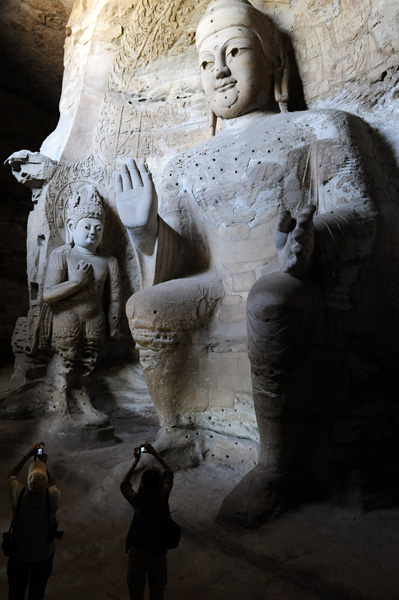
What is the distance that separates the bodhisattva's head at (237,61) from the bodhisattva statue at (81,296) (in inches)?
51.9

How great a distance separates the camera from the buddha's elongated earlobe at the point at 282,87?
3809 mm

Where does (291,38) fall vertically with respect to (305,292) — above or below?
above

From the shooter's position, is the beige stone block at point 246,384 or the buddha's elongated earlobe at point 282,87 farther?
the buddha's elongated earlobe at point 282,87

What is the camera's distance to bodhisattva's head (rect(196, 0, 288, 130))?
12.1ft

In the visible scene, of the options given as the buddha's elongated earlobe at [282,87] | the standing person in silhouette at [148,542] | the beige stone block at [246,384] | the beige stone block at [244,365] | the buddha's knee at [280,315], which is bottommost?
the standing person in silhouette at [148,542]

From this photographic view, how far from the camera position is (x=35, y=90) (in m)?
6.87

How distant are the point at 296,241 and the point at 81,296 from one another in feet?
6.87

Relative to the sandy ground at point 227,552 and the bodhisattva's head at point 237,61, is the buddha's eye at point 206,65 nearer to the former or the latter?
the bodhisattva's head at point 237,61

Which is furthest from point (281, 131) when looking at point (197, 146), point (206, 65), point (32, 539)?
point (32, 539)

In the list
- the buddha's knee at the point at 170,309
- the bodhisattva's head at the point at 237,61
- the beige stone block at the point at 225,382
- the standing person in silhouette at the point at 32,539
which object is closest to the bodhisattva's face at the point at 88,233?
the buddha's knee at the point at 170,309

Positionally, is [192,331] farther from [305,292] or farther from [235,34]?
[235,34]

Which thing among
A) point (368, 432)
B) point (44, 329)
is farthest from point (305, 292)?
point (44, 329)

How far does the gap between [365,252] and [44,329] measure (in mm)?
2482

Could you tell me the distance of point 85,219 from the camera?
4.03 meters
